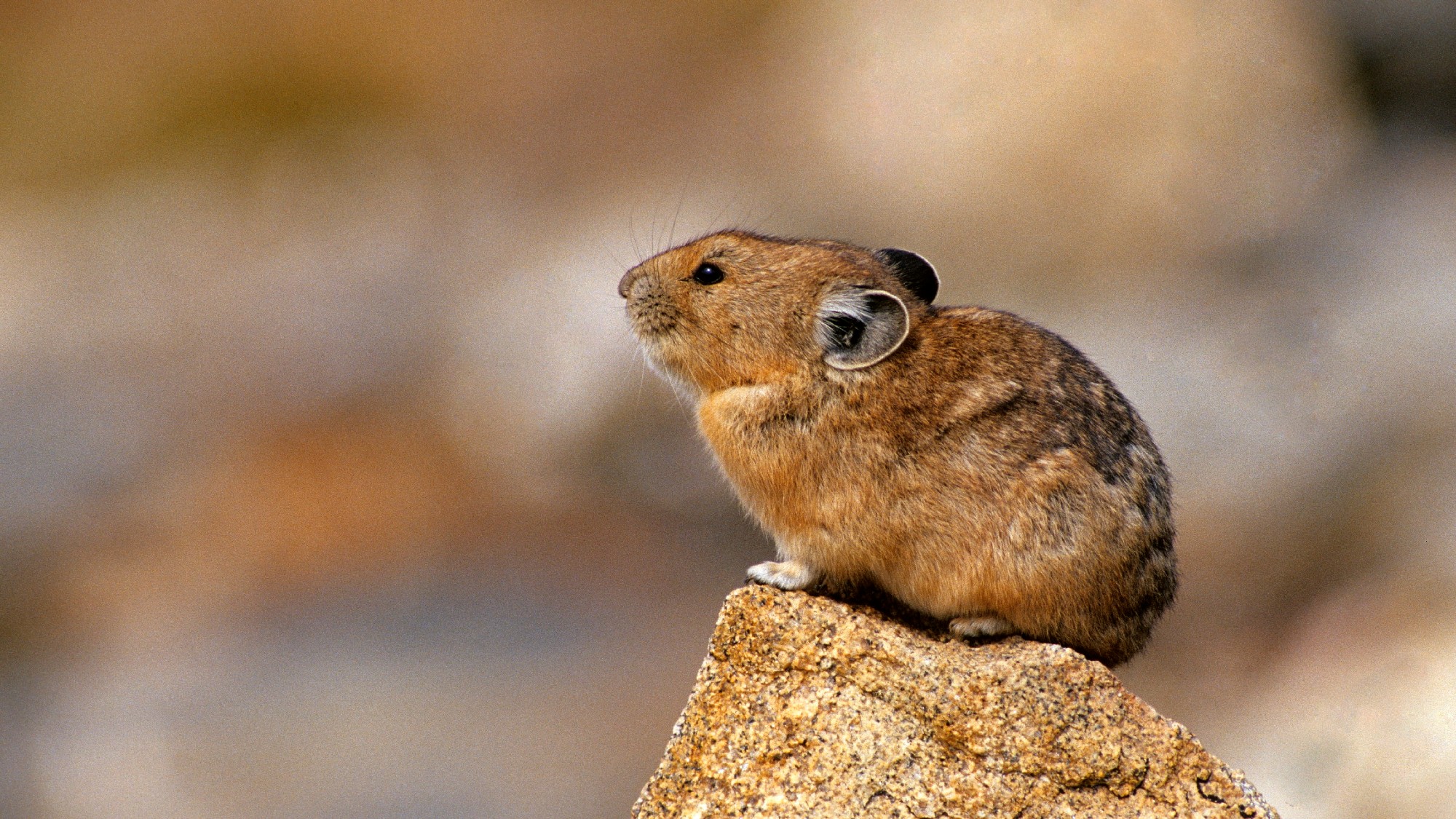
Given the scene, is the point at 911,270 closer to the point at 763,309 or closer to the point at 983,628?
the point at 763,309

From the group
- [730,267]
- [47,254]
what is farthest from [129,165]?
[730,267]

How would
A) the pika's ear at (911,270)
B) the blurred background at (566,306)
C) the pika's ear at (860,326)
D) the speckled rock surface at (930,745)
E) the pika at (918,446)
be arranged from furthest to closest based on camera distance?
the blurred background at (566,306)
the pika's ear at (911,270)
the pika's ear at (860,326)
the pika at (918,446)
the speckled rock surface at (930,745)

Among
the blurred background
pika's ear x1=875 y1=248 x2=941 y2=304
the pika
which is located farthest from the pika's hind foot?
the blurred background

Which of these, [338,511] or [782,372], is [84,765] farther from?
[782,372]

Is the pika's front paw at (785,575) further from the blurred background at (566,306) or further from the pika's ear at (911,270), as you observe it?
the blurred background at (566,306)

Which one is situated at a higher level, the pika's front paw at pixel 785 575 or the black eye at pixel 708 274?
the black eye at pixel 708 274

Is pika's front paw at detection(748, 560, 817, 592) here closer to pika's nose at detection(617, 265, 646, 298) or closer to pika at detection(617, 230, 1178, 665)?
pika at detection(617, 230, 1178, 665)

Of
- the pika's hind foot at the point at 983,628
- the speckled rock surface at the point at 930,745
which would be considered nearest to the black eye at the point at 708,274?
the speckled rock surface at the point at 930,745
